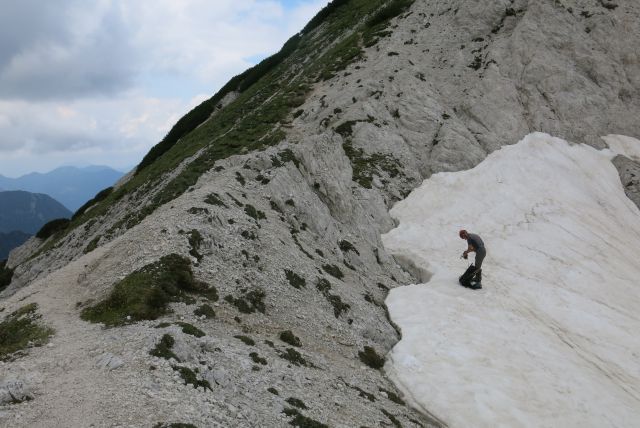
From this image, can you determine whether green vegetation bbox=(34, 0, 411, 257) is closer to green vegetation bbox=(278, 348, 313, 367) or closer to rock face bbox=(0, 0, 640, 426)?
rock face bbox=(0, 0, 640, 426)

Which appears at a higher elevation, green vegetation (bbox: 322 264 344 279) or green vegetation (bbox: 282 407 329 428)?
green vegetation (bbox: 322 264 344 279)

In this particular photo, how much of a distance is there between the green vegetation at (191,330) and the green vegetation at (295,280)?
7643mm

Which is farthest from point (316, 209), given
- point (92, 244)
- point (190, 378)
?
point (92, 244)

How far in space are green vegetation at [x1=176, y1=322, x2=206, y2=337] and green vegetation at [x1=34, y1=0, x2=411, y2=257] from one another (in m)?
19.2

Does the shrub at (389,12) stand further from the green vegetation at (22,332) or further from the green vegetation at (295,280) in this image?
the green vegetation at (22,332)

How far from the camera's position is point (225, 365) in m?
16.6

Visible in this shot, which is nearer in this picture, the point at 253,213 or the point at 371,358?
the point at 371,358

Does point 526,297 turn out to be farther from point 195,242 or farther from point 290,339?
point 195,242

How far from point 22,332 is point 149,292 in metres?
4.98

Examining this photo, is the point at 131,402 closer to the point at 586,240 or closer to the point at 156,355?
the point at 156,355

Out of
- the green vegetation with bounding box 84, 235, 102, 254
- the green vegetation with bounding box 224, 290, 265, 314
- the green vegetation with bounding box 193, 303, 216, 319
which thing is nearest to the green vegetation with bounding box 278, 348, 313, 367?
the green vegetation with bounding box 224, 290, 265, 314

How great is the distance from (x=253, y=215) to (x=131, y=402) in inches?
628

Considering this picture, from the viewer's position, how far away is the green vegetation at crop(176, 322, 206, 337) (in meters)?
17.5

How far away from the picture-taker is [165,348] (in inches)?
628
